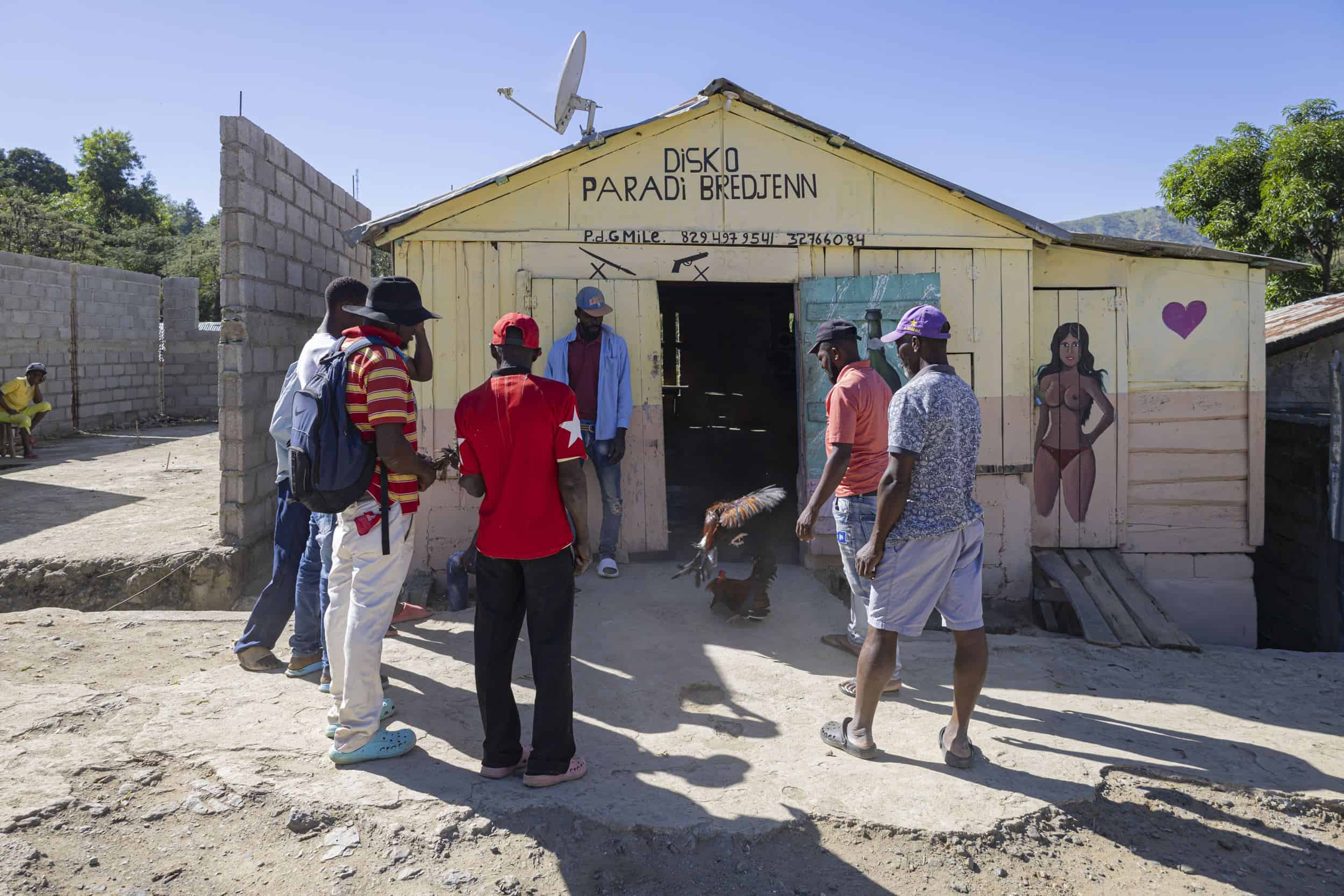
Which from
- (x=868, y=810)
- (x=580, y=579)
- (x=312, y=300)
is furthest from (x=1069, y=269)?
(x=312, y=300)

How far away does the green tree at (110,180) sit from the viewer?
37.3m

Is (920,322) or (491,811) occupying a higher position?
(920,322)

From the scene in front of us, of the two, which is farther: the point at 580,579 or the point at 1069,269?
the point at 1069,269

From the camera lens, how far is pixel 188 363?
16.5m

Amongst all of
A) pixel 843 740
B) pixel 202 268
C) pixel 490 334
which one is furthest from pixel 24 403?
pixel 202 268

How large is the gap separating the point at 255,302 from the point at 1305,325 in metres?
9.27

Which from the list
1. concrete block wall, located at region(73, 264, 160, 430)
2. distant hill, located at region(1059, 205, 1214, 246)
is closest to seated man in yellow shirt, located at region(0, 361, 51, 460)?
concrete block wall, located at region(73, 264, 160, 430)

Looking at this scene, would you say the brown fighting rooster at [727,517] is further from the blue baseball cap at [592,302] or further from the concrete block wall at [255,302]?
the concrete block wall at [255,302]

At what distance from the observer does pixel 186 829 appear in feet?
10.0

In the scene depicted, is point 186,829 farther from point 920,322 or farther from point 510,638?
point 920,322

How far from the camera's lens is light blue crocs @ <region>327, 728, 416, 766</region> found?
11.3 ft

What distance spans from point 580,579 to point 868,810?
10.6 feet

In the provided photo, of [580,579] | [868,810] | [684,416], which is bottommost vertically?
[868,810]

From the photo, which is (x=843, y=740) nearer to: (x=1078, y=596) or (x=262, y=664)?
(x=262, y=664)
